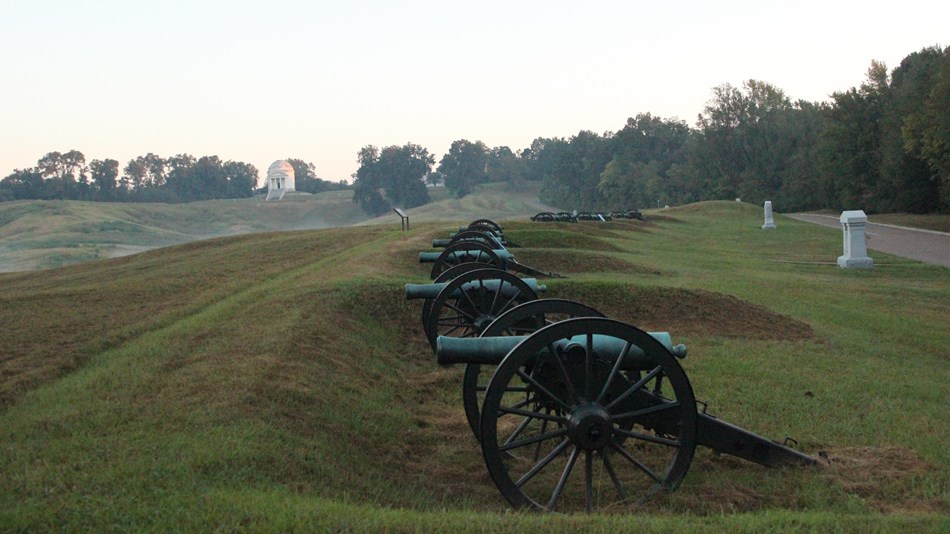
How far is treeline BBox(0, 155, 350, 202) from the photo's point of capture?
101m

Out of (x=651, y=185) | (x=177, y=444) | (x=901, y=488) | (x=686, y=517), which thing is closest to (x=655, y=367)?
(x=686, y=517)

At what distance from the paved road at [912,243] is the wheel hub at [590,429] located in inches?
741

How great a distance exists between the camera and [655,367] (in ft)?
16.3

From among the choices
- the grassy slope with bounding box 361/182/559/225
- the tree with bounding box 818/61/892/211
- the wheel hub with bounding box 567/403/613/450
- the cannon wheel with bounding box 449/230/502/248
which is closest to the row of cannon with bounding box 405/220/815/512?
the wheel hub with bounding box 567/403/613/450

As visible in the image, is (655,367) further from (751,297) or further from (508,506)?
(751,297)

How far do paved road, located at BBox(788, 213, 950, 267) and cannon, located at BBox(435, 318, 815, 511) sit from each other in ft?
60.3

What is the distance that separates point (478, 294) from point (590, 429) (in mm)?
3884

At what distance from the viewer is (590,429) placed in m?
4.73

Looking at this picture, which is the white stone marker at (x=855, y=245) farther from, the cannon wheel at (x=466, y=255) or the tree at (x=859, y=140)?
the tree at (x=859, y=140)

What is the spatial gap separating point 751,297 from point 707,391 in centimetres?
610

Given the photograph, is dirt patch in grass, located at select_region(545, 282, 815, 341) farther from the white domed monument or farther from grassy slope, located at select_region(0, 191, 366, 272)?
the white domed monument

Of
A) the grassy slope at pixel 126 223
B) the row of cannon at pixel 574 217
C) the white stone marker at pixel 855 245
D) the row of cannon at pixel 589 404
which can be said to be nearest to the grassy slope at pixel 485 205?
the grassy slope at pixel 126 223

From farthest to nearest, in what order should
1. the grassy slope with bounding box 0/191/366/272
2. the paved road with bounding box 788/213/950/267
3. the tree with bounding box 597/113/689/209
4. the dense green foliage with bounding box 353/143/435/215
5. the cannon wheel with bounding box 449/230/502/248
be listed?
the dense green foliage with bounding box 353/143/435/215
the tree with bounding box 597/113/689/209
the grassy slope with bounding box 0/191/366/272
the paved road with bounding box 788/213/950/267
the cannon wheel with bounding box 449/230/502/248

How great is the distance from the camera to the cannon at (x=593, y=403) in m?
4.59
